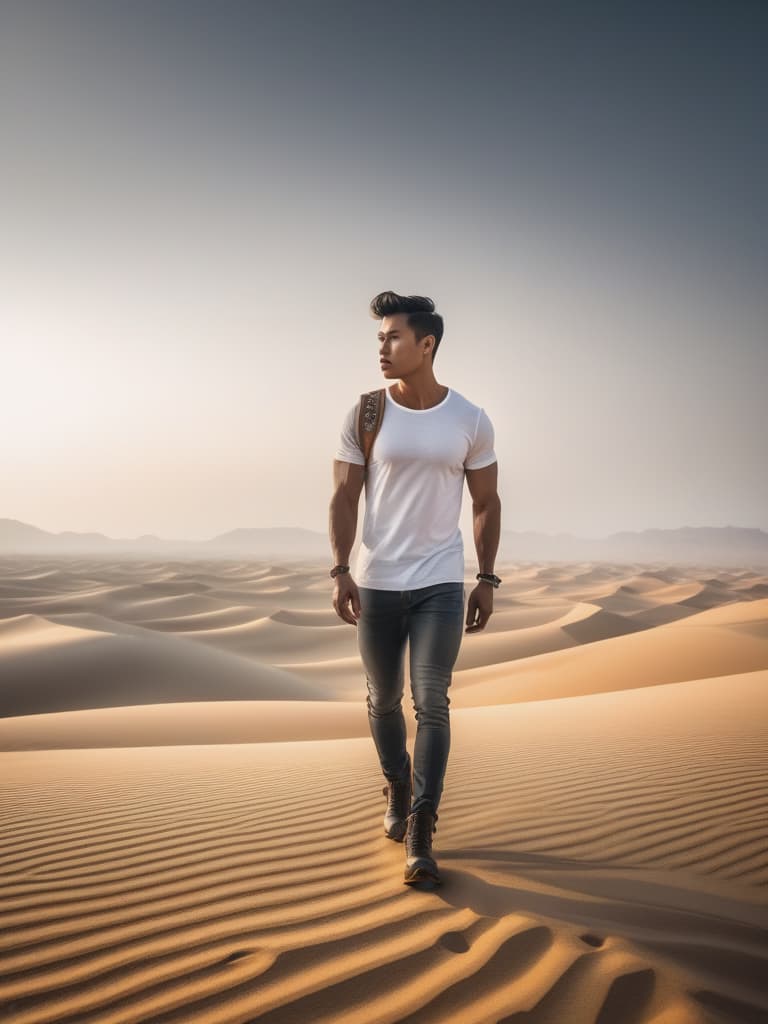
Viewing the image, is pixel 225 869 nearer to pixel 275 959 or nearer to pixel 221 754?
pixel 275 959

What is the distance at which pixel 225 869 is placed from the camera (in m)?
2.89

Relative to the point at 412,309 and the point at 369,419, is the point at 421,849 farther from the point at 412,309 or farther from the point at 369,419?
the point at 412,309

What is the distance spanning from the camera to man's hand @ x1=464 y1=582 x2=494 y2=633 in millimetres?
3219

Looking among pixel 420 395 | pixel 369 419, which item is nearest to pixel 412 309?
pixel 420 395

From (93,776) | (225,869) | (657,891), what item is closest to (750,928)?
(657,891)

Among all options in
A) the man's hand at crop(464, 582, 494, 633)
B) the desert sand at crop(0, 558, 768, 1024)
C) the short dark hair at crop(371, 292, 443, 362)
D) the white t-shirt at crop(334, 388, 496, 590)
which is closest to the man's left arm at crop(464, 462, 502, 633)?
the man's hand at crop(464, 582, 494, 633)

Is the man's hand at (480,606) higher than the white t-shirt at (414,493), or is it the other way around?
the white t-shirt at (414,493)

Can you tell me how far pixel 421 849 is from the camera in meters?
2.69

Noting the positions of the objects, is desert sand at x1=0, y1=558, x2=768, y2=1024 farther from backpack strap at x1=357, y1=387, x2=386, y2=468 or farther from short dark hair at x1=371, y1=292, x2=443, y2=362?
short dark hair at x1=371, y1=292, x2=443, y2=362

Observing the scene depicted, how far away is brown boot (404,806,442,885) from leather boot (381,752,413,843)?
517 millimetres

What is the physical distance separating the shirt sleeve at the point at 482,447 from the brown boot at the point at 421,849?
1.63 meters

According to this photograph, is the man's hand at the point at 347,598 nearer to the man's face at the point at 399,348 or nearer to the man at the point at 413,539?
the man at the point at 413,539

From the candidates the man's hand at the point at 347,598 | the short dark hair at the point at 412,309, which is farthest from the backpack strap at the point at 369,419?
the man's hand at the point at 347,598

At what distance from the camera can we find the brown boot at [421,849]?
8.57 ft
